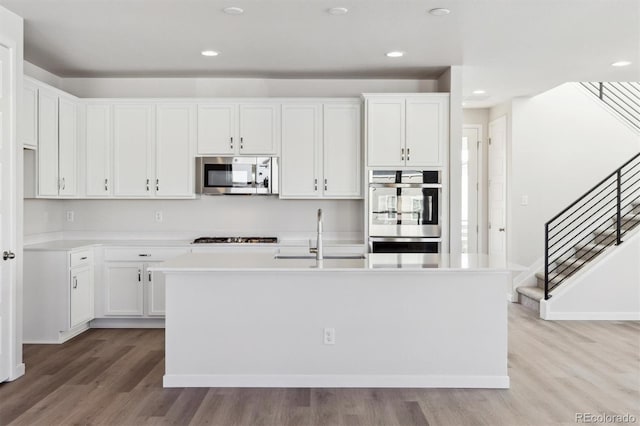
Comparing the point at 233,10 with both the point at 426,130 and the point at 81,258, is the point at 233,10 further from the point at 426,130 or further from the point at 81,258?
the point at 81,258

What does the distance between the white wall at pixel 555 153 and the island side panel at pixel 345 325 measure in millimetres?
3581

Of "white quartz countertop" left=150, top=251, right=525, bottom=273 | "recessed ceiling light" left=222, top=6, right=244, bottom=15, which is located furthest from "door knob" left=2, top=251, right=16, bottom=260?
"recessed ceiling light" left=222, top=6, right=244, bottom=15

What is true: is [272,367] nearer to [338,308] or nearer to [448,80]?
[338,308]

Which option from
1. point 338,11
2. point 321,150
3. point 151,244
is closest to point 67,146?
point 151,244

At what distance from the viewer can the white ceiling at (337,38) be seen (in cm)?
380

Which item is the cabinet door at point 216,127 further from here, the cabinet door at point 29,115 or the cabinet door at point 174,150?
the cabinet door at point 29,115

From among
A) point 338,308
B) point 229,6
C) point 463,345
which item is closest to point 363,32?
point 229,6

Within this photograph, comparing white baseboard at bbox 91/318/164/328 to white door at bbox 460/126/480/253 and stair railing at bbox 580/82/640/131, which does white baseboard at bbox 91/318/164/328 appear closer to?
white door at bbox 460/126/480/253

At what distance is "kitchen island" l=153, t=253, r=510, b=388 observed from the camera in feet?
12.1

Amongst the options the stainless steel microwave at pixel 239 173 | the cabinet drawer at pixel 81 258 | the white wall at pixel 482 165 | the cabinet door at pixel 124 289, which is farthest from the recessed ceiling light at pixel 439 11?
the white wall at pixel 482 165

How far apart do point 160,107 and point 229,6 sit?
2132 mm

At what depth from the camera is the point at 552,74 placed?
5719mm

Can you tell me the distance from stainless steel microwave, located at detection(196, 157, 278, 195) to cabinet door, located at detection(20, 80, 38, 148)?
5.14ft

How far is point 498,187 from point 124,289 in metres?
4.90
